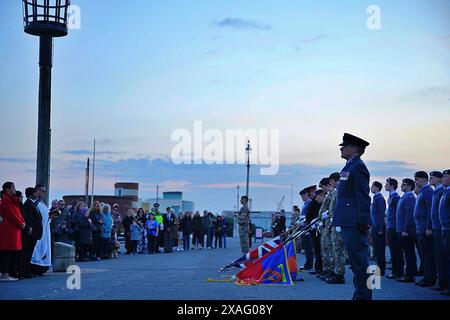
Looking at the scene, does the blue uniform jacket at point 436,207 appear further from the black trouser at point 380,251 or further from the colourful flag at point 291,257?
the black trouser at point 380,251

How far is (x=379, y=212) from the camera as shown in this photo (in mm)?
16172

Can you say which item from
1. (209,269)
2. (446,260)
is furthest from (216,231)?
(446,260)

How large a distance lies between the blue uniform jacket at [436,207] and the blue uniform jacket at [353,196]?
288 centimetres

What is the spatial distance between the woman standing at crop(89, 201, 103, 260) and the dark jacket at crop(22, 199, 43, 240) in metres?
7.80

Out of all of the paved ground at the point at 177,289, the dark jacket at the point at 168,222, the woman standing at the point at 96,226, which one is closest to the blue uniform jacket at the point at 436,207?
the paved ground at the point at 177,289

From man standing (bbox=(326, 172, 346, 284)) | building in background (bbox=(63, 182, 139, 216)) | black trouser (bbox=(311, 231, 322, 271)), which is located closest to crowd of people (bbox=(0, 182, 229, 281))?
black trouser (bbox=(311, 231, 322, 271))

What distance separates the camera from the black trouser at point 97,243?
78.8 ft

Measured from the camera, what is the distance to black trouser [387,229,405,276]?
1510 centimetres

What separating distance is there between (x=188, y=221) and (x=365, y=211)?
25.3 metres

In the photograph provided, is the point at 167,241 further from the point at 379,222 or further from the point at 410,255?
the point at 410,255

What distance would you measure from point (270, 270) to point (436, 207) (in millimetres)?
3325

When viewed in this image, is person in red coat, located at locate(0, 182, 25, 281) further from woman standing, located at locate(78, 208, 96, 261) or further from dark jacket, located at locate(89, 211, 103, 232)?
dark jacket, located at locate(89, 211, 103, 232)
